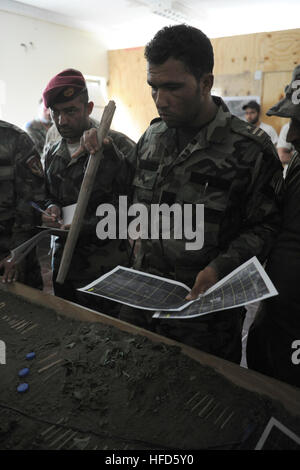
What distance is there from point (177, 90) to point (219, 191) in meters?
0.33

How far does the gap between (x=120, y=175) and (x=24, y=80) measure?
4.35m

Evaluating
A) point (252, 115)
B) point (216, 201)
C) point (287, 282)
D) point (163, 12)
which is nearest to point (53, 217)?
point (216, 201)

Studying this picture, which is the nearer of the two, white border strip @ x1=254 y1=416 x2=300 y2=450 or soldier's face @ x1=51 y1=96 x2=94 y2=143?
white border strip @ x1=254 y1=416 x2=300 y2=450

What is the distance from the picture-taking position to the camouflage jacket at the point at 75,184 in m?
1.68

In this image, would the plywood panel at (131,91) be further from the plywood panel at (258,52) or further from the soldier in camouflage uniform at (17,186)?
the soldier in camouflage uniform at (17,186)

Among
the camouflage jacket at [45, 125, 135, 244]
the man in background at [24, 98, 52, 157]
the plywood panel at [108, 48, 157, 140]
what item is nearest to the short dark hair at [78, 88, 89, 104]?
the camouflage jacket at [45, 125, 135, 244]

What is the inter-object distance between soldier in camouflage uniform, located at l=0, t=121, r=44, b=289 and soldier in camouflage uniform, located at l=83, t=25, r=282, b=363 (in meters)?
0.49

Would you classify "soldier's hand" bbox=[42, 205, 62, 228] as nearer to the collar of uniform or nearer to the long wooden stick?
the long wooden stick

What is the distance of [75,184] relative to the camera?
171 cm

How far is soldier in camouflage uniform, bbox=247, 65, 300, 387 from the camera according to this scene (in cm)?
112

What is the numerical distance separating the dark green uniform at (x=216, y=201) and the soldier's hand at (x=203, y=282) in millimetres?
69

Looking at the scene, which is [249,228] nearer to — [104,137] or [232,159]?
[232,159]

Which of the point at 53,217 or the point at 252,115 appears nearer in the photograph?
the point at 53,217

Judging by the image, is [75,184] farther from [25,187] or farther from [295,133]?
[295,133]
